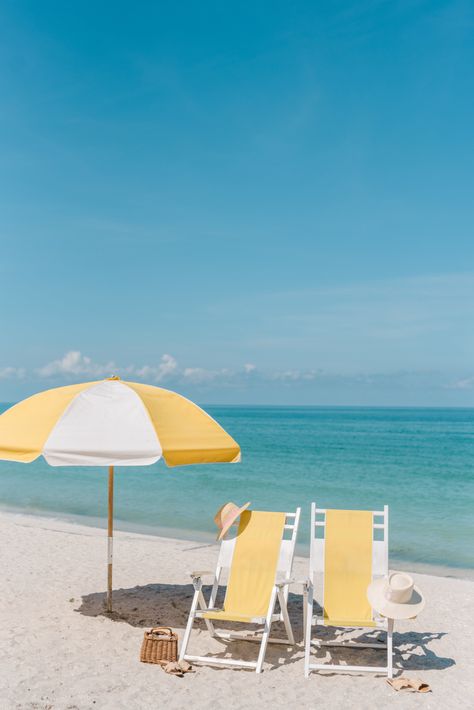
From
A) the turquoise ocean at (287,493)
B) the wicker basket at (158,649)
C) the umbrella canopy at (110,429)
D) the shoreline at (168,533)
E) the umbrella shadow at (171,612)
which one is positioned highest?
the umbrella canopy at (110,429)

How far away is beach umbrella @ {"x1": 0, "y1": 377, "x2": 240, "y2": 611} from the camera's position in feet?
15.8

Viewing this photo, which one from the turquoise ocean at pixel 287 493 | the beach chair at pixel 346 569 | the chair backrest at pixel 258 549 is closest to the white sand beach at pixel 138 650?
the beach chair at pixel 346 569

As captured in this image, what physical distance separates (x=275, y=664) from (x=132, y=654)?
1009mm

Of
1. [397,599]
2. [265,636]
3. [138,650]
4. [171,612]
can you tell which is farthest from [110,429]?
[397,599]

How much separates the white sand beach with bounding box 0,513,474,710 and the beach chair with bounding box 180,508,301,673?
0.38 ft

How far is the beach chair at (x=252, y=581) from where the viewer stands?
194 inches

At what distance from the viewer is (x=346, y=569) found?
204 inches

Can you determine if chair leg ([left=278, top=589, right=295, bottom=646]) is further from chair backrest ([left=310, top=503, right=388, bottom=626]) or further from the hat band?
the hat band

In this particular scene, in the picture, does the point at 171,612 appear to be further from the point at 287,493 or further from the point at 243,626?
the point at 287,493

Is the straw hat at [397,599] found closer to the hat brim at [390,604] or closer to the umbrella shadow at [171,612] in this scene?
the hat brim at [390,604]

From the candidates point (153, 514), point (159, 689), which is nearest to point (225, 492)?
point (153, 514)

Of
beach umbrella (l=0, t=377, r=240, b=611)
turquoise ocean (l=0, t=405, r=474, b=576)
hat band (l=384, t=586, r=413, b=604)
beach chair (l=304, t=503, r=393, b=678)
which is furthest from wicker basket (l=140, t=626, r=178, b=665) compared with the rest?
turquoise ocean (l=0, t=405, r=474, b=576)

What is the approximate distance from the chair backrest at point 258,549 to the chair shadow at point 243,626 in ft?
1.42

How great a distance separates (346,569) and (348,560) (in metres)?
0.07
